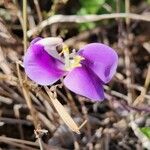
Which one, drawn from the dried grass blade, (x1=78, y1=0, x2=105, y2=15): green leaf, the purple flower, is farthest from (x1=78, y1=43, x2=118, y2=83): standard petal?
(x1=78, y1=0, x2=105, y2=15): green leaf

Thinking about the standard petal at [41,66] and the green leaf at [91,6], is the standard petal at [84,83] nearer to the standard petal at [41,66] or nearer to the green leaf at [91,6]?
the standard petal at [41,66]

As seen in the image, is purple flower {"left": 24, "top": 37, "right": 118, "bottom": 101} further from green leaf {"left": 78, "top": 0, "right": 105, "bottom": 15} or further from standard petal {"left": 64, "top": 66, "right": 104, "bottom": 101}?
green leaf {"left": 78, "top": 0, "right": 105, "bottom": 15}

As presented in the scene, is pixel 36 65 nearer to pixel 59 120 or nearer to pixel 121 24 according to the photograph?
pixel 59 120

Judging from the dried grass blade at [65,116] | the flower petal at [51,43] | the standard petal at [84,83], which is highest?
the flower petal at [51,43]

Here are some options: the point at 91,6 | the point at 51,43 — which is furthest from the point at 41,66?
the point at 91,6

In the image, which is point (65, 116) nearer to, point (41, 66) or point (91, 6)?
point (41, 66)

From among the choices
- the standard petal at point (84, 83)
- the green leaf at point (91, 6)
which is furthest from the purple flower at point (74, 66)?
the green leaf at point (91, 6)
